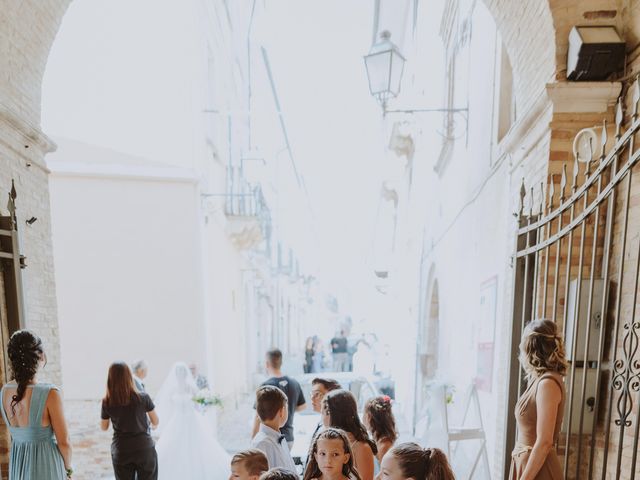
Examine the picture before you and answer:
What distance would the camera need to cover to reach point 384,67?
5.41 m

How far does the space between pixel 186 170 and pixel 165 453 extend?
4.86 meters

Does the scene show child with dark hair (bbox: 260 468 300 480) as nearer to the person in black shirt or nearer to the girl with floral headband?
the girl with floral headband

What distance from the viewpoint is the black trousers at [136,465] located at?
4047 mm

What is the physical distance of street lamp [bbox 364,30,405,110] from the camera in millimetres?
5375

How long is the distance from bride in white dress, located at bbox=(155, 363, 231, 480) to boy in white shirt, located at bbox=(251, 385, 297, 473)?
9.87 feet

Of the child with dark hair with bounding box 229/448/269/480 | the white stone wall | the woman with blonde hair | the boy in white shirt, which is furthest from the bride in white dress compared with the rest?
the woman with blonde hair

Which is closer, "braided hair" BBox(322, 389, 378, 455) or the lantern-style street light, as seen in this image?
"braided hair" BBox(322, 389, 378, 455)

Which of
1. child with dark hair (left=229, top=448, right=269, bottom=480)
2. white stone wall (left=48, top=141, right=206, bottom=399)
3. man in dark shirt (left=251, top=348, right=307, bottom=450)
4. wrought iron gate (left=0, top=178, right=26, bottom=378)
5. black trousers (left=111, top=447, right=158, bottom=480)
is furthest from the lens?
white stone wall (left=48, top=141, right=206, bottom=399)

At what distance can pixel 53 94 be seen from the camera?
27.1ft

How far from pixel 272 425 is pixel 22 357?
5.45 ft

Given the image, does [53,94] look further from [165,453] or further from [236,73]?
[165,453]

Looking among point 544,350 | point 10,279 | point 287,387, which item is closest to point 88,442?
point 287,387

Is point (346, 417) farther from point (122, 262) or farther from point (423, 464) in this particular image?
point (122, 262)

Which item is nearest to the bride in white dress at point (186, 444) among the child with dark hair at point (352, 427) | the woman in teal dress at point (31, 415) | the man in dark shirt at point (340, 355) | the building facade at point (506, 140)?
the building facade at point (506, 140)
